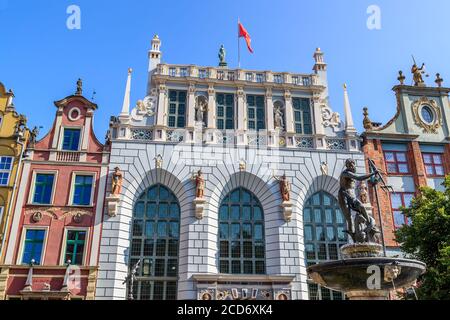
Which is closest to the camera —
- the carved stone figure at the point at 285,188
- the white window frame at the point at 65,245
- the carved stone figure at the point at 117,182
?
the white window frame at the point at 65,245

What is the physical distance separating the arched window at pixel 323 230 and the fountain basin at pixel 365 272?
15538 millimetres

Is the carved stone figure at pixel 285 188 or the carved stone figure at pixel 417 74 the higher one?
the carved stone figure at pixel 417 74

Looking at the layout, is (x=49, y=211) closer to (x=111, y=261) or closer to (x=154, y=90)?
(x=111, y=261)

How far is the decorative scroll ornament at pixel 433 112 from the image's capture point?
106ft

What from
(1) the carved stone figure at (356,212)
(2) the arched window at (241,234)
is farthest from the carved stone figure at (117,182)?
(1) the carved stone figure at (356,212)

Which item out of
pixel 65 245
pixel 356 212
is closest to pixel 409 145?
pixel 356 212

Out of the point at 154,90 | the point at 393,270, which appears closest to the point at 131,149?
the point at 154,90

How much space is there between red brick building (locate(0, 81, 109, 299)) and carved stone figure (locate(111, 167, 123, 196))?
0.84 meters

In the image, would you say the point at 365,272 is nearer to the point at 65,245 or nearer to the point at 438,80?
the point at 65,245

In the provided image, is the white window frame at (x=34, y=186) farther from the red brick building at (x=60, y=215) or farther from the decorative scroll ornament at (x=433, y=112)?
the decorative scroll ornament at (x=433, y=112)

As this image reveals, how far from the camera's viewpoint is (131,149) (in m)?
29.2

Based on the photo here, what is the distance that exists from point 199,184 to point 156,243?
482cm

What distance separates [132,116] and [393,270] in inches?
900

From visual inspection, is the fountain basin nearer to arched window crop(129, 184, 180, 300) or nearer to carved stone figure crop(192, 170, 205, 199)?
carved stone figure crop(192, 170, 205, 199)
